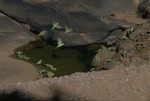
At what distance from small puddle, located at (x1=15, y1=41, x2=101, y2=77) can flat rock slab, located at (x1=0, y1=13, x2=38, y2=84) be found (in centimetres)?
23

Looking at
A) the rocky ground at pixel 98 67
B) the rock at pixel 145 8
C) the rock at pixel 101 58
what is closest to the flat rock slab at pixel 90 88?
the rocky ground at pixel 98 67

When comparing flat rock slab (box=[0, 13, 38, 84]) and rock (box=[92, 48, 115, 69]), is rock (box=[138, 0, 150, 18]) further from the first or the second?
flat rock slab (box=[0, 13, 38, 84])

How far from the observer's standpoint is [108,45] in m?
12.6

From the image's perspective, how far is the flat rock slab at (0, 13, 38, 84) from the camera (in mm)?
10156

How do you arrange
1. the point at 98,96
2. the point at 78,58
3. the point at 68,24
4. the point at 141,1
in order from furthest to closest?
the point at 141,1
the point at 68,24
the point at 78,58
the point at 98,96

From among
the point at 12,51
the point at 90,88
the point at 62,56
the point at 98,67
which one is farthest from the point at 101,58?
the point at 90,88

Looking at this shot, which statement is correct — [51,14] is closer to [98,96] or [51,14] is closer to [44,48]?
[44,48]

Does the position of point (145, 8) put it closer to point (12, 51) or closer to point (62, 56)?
point (62, 56)

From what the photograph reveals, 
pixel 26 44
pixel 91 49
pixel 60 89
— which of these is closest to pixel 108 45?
pixel 91 49

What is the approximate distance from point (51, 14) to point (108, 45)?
6.88ft

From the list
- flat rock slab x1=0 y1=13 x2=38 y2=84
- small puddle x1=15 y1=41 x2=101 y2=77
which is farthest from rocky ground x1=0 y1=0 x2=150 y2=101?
small puddle x1=15 y1=41 x2=101 y2=77

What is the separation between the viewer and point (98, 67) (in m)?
11.1

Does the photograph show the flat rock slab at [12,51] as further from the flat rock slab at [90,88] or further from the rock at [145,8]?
the rock at [145,8]

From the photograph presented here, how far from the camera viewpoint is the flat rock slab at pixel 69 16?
517 inches
